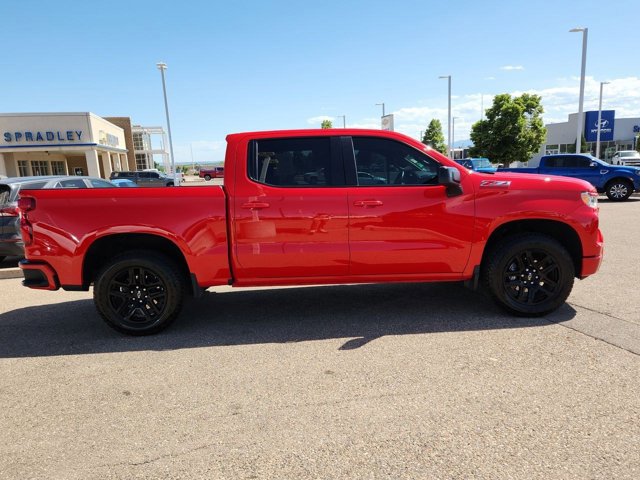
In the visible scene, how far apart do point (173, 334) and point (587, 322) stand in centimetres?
410

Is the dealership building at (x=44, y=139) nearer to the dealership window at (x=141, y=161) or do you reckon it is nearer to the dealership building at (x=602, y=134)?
the dealership window at (x=141, y=161)

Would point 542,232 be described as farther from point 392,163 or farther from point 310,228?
point 310,228

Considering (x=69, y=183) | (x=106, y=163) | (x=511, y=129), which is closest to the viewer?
(x=69, y=183)

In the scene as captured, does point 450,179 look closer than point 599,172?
Yes

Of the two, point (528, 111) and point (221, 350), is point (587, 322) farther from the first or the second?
point (528, 111)

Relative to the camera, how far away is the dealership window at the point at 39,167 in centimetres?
3900

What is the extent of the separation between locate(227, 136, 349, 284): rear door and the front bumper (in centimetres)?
176

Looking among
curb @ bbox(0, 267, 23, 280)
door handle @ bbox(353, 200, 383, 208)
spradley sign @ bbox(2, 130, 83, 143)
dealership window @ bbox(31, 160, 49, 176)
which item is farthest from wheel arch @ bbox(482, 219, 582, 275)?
dealership window @ bbox(31, 160, 49, 176)

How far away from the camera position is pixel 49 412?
3125mm

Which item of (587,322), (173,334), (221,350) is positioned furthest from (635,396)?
(173,334)

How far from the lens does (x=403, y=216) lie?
443cm

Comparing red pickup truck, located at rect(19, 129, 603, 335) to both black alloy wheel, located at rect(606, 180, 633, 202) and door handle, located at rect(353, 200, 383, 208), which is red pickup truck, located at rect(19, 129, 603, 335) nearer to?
door handle, located at rect(353, 200, 383, 208)

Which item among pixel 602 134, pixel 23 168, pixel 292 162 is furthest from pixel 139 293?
pixel 602 134

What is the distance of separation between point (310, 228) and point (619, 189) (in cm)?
1696
